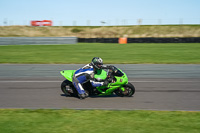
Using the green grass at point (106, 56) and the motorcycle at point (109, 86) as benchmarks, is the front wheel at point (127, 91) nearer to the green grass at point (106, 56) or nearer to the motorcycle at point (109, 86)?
the motorcycle at point (109, 86)

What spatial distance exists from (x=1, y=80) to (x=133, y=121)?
7.82 meters

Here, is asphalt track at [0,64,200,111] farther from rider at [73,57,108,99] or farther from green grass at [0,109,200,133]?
green grass at [0,109,200,133]

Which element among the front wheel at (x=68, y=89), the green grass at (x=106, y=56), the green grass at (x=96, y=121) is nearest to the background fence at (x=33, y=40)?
the green grass at (x=106, y=56)

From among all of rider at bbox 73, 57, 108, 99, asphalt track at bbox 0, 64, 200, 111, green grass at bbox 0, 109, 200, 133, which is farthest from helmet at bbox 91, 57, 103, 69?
green grass at bbox 0, 109, 200, 133

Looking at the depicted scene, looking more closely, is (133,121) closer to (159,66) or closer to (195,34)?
(159,66)

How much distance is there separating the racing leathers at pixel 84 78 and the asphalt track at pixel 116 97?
40cm

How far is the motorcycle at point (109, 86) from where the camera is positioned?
877 centimetres

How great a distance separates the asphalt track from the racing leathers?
40cm

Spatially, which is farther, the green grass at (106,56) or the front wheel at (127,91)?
the green grass at (106,56)

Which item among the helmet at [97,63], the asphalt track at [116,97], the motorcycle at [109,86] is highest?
the helmet at [97,63]

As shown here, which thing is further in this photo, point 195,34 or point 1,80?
point 195,34

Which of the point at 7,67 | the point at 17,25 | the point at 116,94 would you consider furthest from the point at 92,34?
the point at 116,94

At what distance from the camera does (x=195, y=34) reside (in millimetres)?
52406

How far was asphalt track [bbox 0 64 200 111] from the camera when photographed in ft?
26.7
